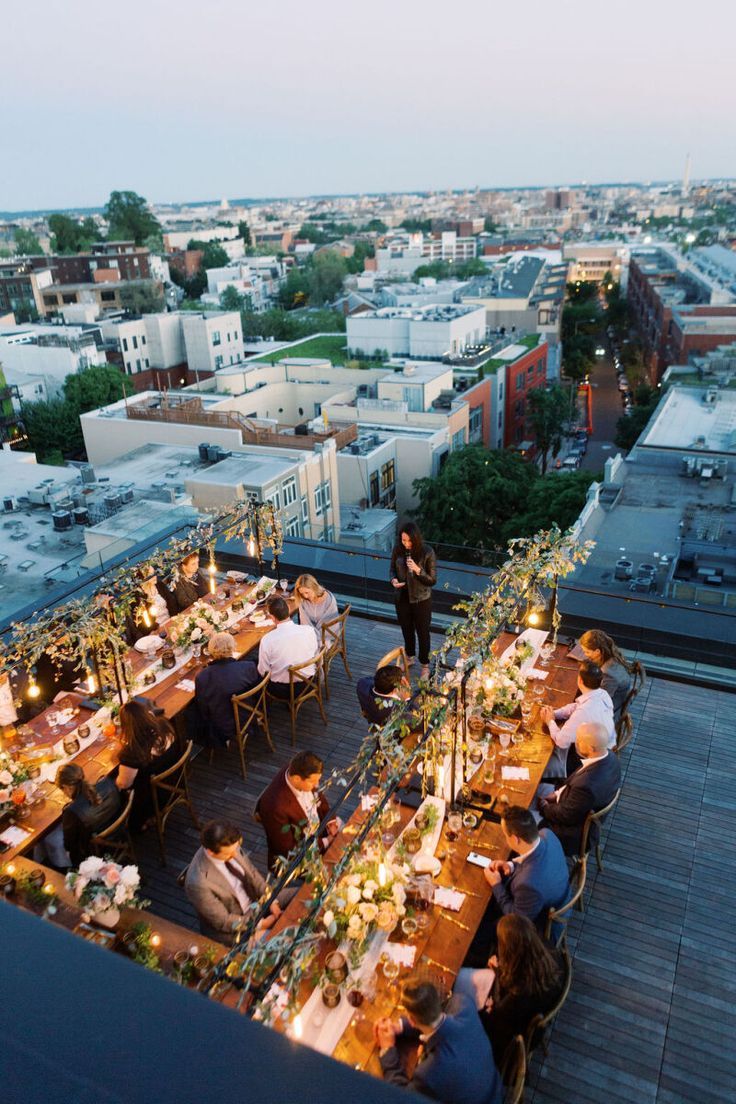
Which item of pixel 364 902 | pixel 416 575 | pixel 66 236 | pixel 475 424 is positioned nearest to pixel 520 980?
pixel 364 902

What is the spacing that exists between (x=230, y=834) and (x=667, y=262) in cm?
9533

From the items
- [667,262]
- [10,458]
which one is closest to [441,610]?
[10,458]

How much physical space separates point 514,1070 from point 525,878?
101 cm

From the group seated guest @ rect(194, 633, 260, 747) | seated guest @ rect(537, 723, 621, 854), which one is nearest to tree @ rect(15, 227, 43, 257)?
seated guest @ rect(194, 633, 260, 747)

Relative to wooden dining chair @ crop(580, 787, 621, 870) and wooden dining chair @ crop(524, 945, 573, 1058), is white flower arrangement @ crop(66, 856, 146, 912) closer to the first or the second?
wooden dining chair @ crop(524, 945, 573, 1058)

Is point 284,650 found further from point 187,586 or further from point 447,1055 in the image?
point 447,1055

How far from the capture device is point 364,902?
3.95 m

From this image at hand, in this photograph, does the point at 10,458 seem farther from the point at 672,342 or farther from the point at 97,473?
the point at 672,342

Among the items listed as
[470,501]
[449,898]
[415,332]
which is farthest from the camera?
[415,332]

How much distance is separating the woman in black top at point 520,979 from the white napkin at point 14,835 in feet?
10.6

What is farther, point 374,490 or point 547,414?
point 547,414

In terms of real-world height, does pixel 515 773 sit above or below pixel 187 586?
above

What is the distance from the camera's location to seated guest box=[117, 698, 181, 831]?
218 inches

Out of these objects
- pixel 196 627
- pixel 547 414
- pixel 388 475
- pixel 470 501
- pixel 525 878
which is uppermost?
pixel 525 878
